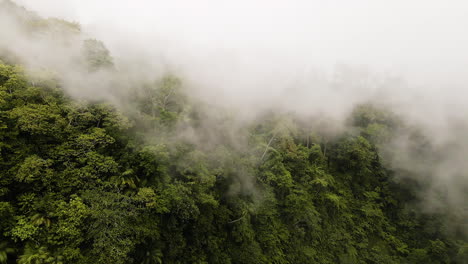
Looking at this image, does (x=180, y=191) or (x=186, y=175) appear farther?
(x=186, y=175)

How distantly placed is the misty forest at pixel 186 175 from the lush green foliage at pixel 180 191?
0.31 feet

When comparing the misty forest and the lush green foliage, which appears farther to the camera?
the misty forest

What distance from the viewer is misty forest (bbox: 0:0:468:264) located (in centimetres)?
1013

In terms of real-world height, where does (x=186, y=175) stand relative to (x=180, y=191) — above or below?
above

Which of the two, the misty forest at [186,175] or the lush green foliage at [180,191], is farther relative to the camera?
the misty forest at [186,175]

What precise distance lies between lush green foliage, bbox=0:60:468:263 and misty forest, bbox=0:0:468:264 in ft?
0.31

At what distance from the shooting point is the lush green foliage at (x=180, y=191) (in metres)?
9.95

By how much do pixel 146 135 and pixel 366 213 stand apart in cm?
2661

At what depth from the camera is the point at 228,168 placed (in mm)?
17703

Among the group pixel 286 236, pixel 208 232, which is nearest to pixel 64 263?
pixel 208 232

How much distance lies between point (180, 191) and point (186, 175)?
4.32 feet

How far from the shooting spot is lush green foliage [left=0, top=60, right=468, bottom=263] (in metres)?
9.95

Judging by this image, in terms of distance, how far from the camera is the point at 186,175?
14.7m

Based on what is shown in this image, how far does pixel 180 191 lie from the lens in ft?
44.9
